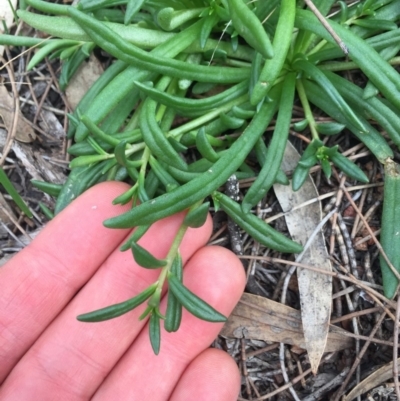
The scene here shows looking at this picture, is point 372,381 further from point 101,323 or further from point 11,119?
point 11,119

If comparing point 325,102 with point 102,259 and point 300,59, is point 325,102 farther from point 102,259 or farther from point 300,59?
point 102,259

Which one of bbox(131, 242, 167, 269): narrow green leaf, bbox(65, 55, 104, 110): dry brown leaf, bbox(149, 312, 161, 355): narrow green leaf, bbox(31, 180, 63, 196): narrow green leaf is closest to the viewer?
bbox(131, 242, 167, 269): narrow green leaf

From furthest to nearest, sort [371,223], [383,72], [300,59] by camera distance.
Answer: [371,223]
[300,59]
[383,72]

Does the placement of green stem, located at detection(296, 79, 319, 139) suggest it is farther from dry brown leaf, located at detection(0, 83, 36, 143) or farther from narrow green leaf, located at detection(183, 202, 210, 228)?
dry brown leaf, located at detection(0, 83, 36, 143)

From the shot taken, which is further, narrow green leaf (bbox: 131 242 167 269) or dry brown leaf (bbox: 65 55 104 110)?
dry brown leaf (bbox: 65 55 104 110)

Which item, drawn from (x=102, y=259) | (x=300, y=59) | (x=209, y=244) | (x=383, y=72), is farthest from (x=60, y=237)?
(x=383, y=72)

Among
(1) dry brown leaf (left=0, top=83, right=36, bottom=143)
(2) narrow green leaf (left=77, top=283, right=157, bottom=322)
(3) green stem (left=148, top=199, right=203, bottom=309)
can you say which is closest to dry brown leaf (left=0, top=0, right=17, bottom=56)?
(1) dry brown leaf (left=0, top=83, right=36, bottom=143)

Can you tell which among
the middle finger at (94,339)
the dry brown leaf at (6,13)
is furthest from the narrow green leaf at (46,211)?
the dry brown leaf at (6,13)
